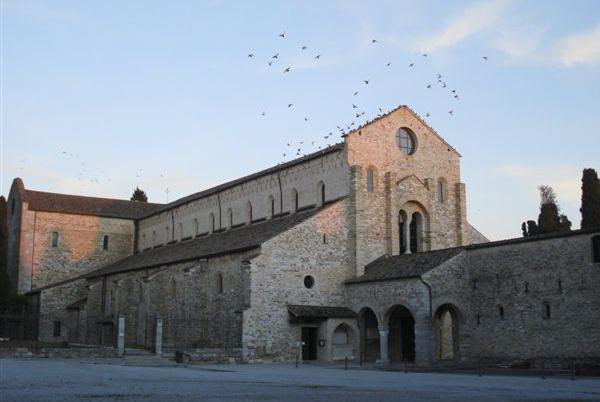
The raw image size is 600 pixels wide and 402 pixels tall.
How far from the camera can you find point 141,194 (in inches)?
3656

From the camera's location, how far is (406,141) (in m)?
50.4

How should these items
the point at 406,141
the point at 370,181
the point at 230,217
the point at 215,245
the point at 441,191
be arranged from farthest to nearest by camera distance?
the point at 230,217
the point at 215,245
the point at 441,191
the point at 406,141
the point at 370,181

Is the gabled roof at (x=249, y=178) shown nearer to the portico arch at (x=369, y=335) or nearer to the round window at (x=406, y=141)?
the round window at (x=406, y=141)

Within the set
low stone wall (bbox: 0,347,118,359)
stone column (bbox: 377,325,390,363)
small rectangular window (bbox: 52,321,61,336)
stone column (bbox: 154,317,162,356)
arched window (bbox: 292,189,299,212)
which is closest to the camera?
low stone wall (bbox: 0,347,118,359)

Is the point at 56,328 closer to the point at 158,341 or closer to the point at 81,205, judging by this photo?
the point at 81,205

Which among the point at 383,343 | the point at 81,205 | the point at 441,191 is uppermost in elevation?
the point at 81,205

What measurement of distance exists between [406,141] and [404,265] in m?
11.2

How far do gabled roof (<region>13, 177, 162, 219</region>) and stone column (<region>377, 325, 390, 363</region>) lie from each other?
3943 cm

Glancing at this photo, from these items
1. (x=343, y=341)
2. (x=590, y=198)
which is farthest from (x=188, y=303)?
(x=590, y=198)

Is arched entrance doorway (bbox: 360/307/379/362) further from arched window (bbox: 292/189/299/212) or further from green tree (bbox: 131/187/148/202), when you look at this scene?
green tree (bbox: 131/187/148/202)

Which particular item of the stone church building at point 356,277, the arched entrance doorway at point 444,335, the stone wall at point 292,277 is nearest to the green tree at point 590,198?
the stone church building at point 356,277

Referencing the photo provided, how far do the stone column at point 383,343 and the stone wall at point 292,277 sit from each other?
11.7 ft

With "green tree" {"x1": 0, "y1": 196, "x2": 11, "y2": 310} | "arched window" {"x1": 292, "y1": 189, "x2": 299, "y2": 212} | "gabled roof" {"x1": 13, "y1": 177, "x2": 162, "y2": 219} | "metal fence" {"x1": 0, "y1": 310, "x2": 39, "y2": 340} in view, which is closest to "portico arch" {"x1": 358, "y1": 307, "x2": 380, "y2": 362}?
"arched window" {"x1": 292, "y1": 189, "x2": 299, "y2": 212}

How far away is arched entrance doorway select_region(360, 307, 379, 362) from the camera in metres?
44.8
